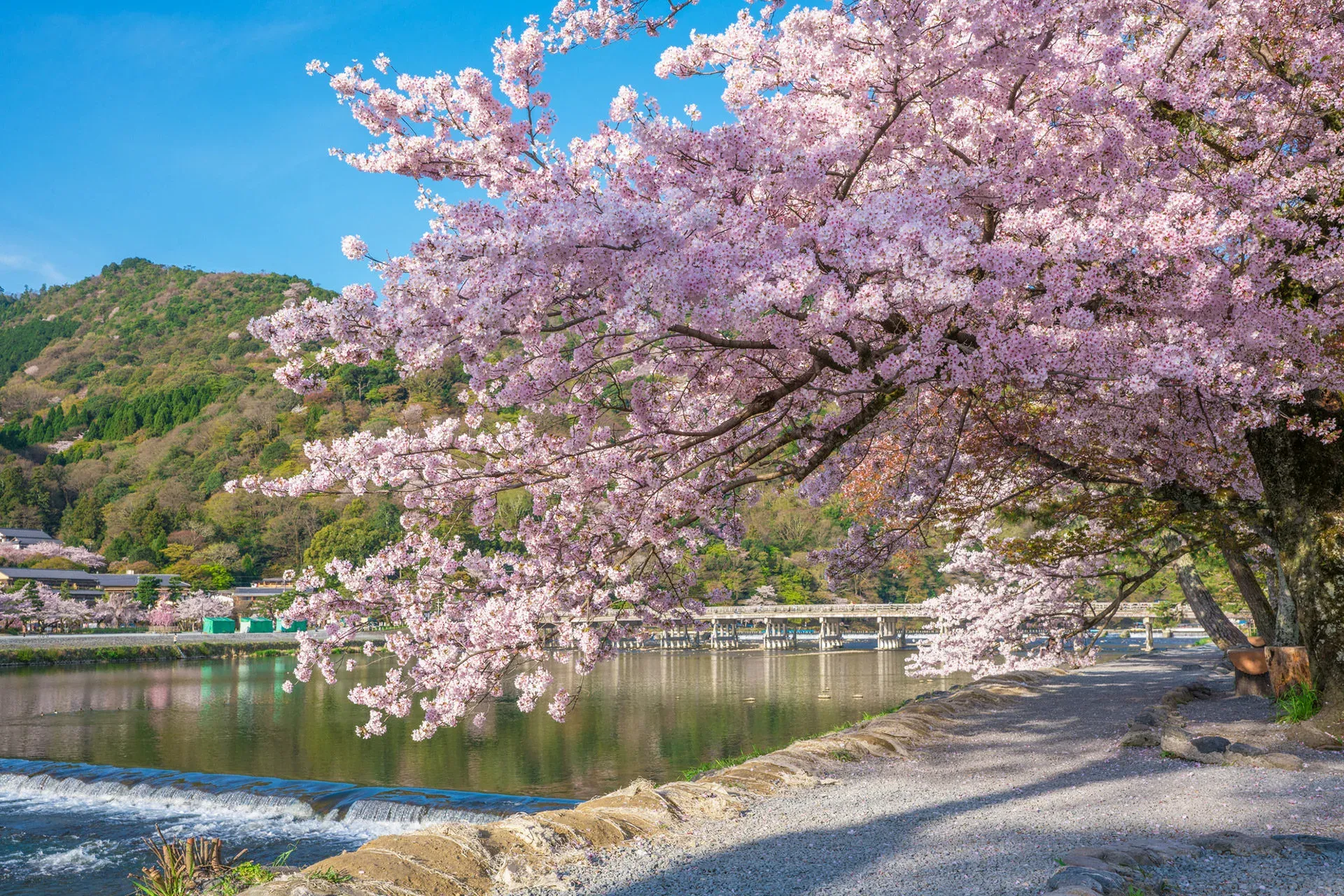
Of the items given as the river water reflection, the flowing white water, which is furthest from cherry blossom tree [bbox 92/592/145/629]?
the flowing white water

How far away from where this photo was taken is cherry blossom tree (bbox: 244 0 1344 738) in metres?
4.05

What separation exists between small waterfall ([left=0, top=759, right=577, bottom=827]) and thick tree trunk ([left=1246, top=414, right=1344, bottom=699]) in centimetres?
785

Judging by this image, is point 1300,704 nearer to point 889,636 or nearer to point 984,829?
point 984,829

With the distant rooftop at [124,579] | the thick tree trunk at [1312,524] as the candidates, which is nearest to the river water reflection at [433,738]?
the thick tree trunk at [1312,524]

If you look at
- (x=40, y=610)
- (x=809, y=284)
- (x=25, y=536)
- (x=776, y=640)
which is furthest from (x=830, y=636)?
(x=25, y=536)

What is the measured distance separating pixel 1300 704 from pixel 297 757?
576 inches

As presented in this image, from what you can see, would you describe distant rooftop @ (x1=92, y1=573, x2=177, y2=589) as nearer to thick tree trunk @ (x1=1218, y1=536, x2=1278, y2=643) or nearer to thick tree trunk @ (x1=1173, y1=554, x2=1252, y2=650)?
thick tree trunk @ (x1=1173, y1=554, x2=1252, y2=650)

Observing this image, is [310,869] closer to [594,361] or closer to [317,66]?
[594,361]

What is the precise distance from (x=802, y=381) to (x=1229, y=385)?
2.26 metres

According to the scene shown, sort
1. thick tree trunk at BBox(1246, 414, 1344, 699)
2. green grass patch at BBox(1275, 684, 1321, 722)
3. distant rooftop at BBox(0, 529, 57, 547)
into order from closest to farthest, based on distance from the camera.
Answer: thick tree trunk at BBox(1246, 414, 1344, 699)
green grass patch at BBox(1275, 684, 1321, 722)
distant rooftop at BBox(0, 529, 57, 547)

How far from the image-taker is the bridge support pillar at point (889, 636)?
199ft

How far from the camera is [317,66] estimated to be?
5117 millimetres

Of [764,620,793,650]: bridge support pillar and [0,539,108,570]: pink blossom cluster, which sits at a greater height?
[0,539,108,570]: pink blossom cluster

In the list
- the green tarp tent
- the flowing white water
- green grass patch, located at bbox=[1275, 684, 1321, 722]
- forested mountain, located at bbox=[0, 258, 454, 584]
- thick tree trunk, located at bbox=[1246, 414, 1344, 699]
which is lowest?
the green tarp tent
